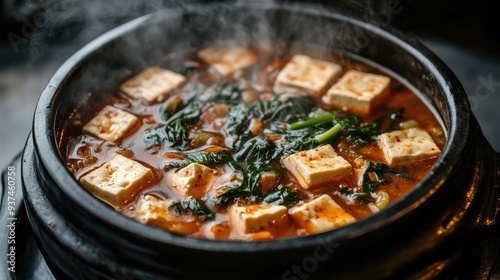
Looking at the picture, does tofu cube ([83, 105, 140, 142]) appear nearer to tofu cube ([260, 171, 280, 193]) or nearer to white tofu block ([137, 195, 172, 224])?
white tofu block ([137, 195, 172, 224])

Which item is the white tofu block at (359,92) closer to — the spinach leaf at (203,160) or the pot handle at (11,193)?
the spinach leaf at (203,160)

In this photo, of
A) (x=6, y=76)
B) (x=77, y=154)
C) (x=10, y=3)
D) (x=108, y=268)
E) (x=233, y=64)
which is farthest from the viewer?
(x=10, y=3)

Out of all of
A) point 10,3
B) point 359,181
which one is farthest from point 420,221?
point 10,3

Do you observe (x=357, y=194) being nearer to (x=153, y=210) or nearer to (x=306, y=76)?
(x=153, y=210)

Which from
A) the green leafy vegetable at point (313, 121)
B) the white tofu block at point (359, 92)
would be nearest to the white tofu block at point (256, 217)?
the green leafy vegetable at point (313, 121)

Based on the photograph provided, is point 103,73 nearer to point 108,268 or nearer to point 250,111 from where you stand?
point 250,111

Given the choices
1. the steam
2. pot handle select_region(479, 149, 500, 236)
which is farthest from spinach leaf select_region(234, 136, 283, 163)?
the steam

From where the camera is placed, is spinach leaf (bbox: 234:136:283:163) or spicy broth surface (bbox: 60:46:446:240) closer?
spicy broth surface (bbox: 60:46:446:240)
